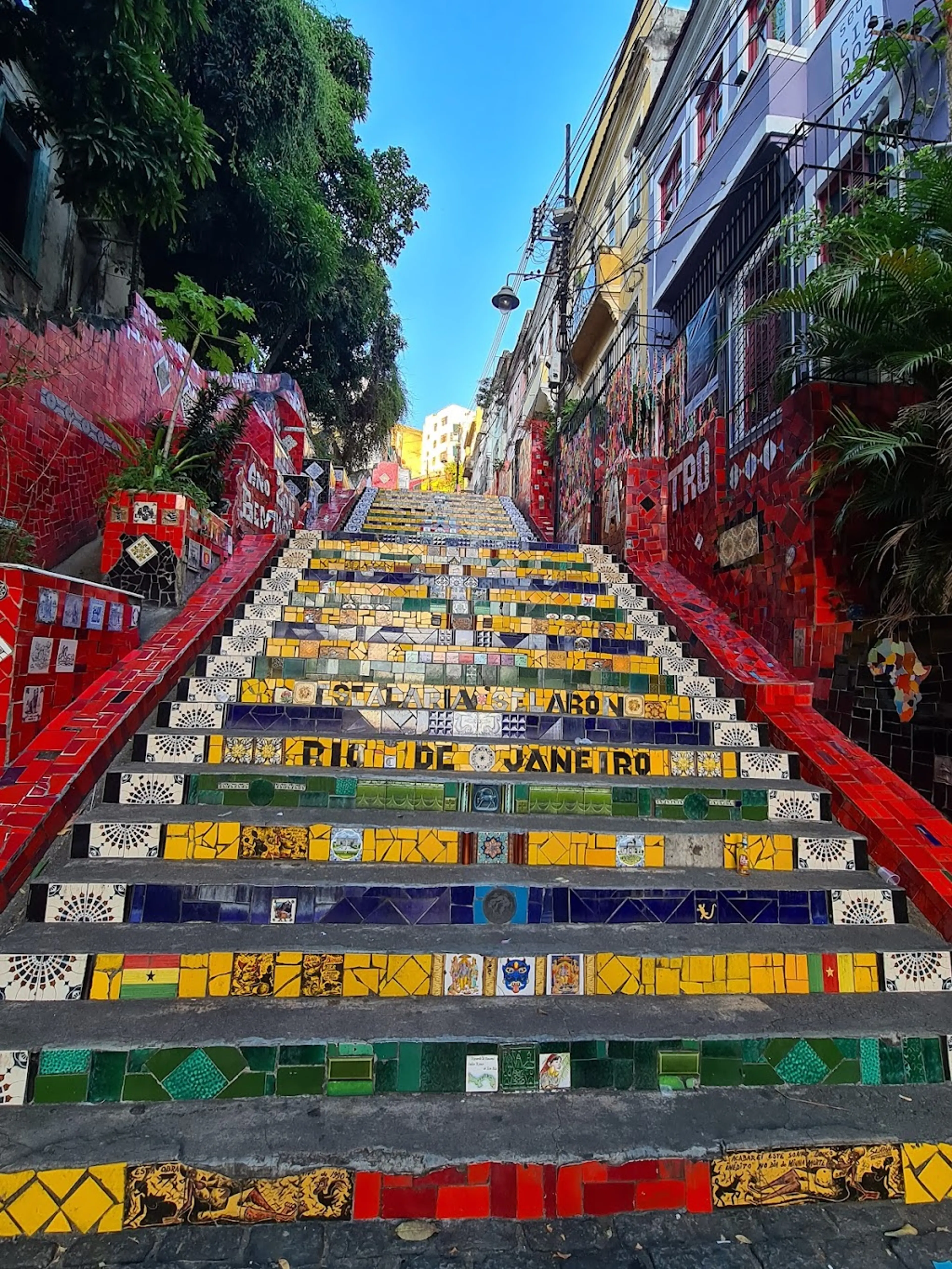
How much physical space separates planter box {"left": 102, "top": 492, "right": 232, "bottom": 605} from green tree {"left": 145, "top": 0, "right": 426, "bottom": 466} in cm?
442

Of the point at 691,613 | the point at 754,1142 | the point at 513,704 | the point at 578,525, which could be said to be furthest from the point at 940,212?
the point at 578,525

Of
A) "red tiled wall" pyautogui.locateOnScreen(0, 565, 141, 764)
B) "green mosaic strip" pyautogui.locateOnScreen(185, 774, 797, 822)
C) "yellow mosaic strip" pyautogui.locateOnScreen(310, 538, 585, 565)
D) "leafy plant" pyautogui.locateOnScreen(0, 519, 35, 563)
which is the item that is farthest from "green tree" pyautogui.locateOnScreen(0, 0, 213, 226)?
"green mosaic strip" pyautogui.locateOnScreen(185, 774, 797, 822)

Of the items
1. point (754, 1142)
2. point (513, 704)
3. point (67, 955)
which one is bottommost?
point (754, 1142)

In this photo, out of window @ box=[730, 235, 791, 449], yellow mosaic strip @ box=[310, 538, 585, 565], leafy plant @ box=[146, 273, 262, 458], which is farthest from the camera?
yellow mosaic strip @ box=[310, 538, 585, 565]

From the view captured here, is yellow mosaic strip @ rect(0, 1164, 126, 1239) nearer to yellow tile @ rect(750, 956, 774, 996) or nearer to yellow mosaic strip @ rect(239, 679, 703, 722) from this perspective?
yellow tile @ rect(750, 956, 774, 996)

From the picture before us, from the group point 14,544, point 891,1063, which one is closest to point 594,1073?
point 891,1063

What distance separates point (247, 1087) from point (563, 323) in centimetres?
1246

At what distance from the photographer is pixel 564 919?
2350mm

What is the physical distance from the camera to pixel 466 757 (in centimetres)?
308

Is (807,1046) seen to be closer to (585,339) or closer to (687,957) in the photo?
(687,957)

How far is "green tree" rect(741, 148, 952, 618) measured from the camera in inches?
115

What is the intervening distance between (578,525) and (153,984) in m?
7.44

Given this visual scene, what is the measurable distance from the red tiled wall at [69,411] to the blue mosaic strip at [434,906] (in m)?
2.91

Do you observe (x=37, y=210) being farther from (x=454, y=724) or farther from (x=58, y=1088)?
(x=58, y=1088)
